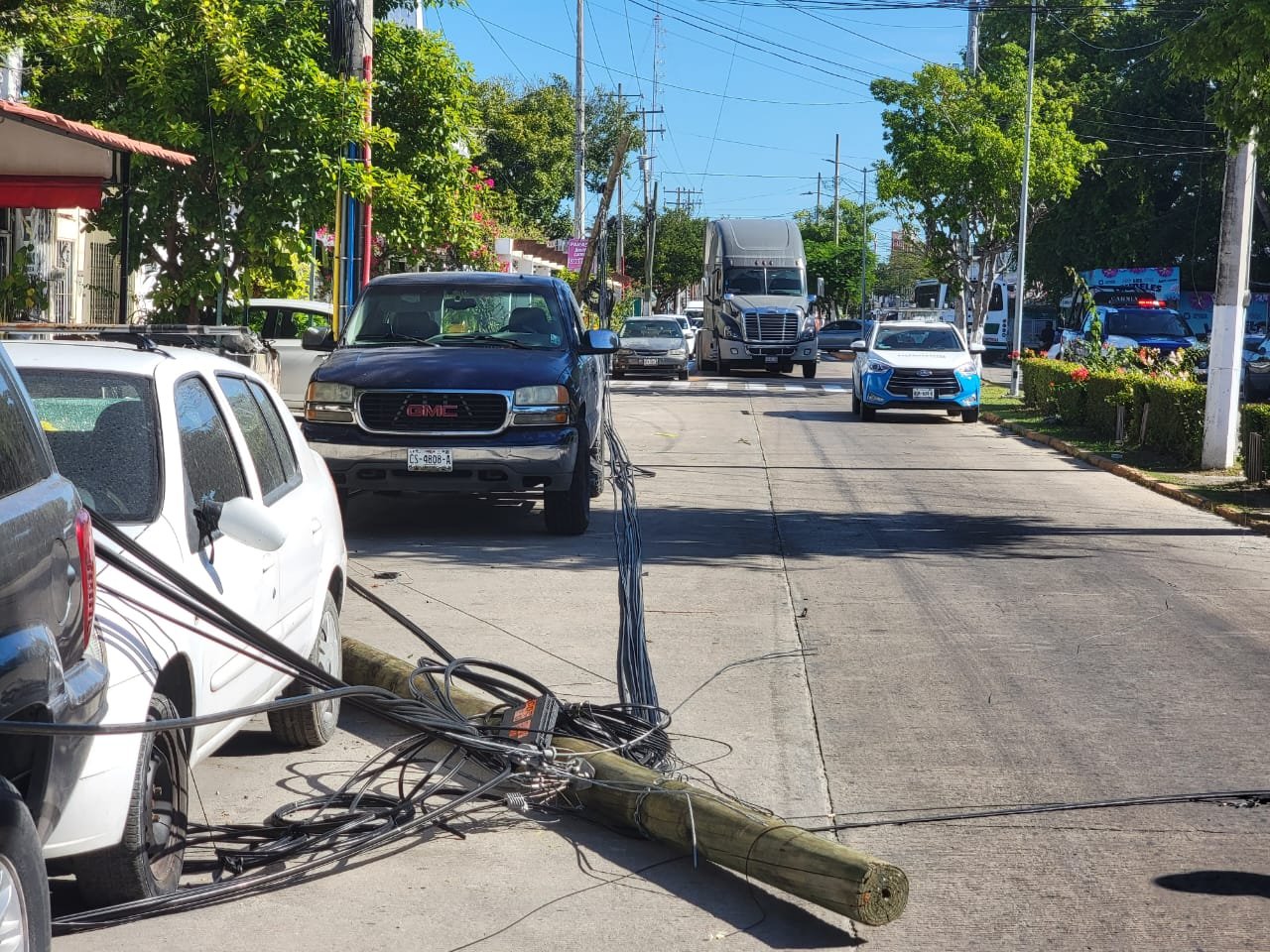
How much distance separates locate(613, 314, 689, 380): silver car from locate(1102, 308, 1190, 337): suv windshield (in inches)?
402

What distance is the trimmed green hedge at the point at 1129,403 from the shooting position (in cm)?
1839

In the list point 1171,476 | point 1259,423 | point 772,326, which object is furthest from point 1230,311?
point 772,326

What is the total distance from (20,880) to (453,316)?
9825 millimetres

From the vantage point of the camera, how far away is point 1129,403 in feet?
69.5

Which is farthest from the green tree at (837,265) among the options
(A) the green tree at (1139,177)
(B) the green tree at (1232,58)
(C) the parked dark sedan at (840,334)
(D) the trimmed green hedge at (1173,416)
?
(B) the green tree at (1232,58)

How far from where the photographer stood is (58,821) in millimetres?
3535

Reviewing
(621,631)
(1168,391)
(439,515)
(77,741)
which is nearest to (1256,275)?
(1168,391)

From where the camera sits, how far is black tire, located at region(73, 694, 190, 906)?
4039 millimetres

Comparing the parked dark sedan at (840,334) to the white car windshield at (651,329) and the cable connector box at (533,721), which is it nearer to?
the white car windshield at (651,329)

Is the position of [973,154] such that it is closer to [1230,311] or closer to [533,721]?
[1230,311]

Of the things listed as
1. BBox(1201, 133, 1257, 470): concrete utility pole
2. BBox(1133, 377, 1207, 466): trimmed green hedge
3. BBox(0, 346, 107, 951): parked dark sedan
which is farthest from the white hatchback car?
BBox(1133, 377, 1207, 466): trimmed green hedge

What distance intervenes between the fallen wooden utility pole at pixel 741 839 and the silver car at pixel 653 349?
33501 mm

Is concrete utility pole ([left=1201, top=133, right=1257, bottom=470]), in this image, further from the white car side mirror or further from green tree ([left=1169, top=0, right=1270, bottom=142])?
the white car side mirror

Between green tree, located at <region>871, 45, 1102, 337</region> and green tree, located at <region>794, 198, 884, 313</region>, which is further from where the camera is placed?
green tree, located at <region>794, 198, 884, 313</region>
